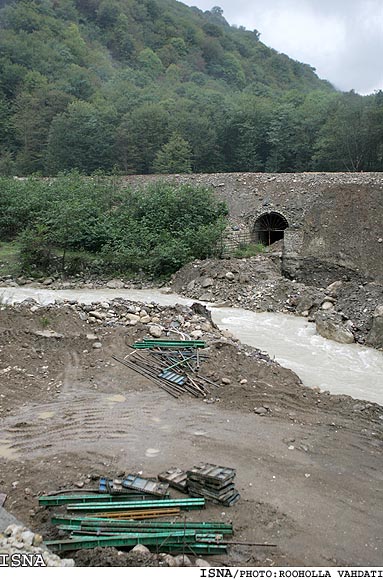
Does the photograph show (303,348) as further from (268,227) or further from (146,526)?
(268,227)

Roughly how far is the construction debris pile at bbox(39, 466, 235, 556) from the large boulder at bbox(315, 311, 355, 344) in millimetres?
7475

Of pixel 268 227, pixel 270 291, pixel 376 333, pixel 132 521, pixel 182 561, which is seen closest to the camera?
pixel 182 561

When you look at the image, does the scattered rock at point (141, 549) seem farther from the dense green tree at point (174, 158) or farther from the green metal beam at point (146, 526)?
the dense green tree at point (174, 158)

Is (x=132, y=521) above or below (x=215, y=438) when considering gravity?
above

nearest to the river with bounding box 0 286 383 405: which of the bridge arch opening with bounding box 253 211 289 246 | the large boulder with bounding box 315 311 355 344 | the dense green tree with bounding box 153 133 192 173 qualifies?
the large boulder with bounding box 315 311 355 344

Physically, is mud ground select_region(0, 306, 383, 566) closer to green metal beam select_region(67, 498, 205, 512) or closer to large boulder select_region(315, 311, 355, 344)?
green metal beam select_region(67, 498, 205, 512)

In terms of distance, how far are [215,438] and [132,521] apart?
2.39m

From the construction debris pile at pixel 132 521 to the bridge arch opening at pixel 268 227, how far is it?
1736 centimetres

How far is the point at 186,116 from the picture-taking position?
104 ft

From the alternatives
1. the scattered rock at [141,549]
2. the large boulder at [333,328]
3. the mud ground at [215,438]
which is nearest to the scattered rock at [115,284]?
the mud ground at [215,438]

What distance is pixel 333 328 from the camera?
12.7m

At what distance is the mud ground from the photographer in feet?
17.3

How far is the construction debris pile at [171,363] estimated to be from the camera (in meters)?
8.95

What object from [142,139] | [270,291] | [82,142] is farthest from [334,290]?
[82,142]
